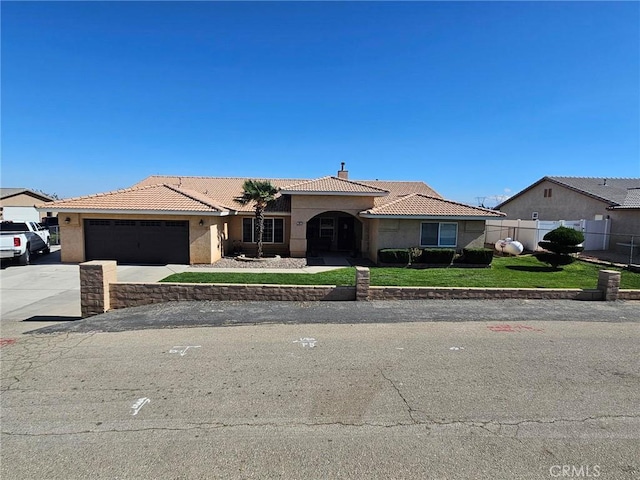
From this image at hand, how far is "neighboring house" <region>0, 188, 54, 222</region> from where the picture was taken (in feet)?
119

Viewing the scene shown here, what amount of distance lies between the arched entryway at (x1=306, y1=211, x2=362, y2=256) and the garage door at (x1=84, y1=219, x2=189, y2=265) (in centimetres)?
866

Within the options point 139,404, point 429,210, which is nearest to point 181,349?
point 139,404

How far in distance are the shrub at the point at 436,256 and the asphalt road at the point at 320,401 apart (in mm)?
9564

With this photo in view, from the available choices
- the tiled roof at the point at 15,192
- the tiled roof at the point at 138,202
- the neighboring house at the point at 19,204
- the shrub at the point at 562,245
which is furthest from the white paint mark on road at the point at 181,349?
the tiled roof at the point at 15,192

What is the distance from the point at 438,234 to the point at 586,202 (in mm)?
15487

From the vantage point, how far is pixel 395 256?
17562 millimetres

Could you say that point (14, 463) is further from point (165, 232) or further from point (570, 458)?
point (165, 232)

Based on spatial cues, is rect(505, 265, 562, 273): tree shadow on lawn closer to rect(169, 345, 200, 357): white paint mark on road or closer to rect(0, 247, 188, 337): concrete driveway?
rect(169, 345, 200, 357): white paint mark on road

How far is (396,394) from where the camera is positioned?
4.99 meters

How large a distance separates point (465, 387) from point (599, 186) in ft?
108

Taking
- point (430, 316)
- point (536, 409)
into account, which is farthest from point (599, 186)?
point (536, 409)

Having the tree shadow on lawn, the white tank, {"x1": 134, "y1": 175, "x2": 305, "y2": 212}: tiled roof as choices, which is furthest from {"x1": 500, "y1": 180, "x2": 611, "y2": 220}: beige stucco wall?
{"x1": 134, "y1": 175, "x2": 305, "y2": 212}: tiled roof

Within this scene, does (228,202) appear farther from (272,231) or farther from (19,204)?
A: (19,204)

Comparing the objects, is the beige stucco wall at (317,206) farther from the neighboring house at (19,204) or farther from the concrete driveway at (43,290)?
the neighboring house at (19,204)
